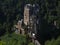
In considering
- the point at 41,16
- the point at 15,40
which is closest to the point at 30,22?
the point at 15,40

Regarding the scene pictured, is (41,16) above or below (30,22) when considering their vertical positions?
below

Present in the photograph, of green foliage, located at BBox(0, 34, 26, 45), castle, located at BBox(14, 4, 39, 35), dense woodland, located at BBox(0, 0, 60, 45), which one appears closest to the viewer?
green foliage, located at BBox(0, 34, 26, 45)

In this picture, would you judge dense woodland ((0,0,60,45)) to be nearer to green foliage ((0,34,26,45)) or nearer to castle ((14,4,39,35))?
castle ((14,4,39,35))

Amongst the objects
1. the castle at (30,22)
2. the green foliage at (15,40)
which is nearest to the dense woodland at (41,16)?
the castle at (30,22)

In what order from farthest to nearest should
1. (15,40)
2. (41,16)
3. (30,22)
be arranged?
(41,16) < (30,22) < (15,40)

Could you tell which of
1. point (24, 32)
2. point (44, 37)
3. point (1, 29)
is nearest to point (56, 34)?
point (44, 37)

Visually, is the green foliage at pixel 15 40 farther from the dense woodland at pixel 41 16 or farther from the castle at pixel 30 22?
the dense woodland at pixel 41 16

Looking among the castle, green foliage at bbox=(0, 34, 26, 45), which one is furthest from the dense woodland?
green foliage at bbox=(0, 34, 26, 45)

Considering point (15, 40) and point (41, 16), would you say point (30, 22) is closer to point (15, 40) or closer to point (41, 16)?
point (15, 40)

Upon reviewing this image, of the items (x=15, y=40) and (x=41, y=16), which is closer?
(x=15, y=40)
